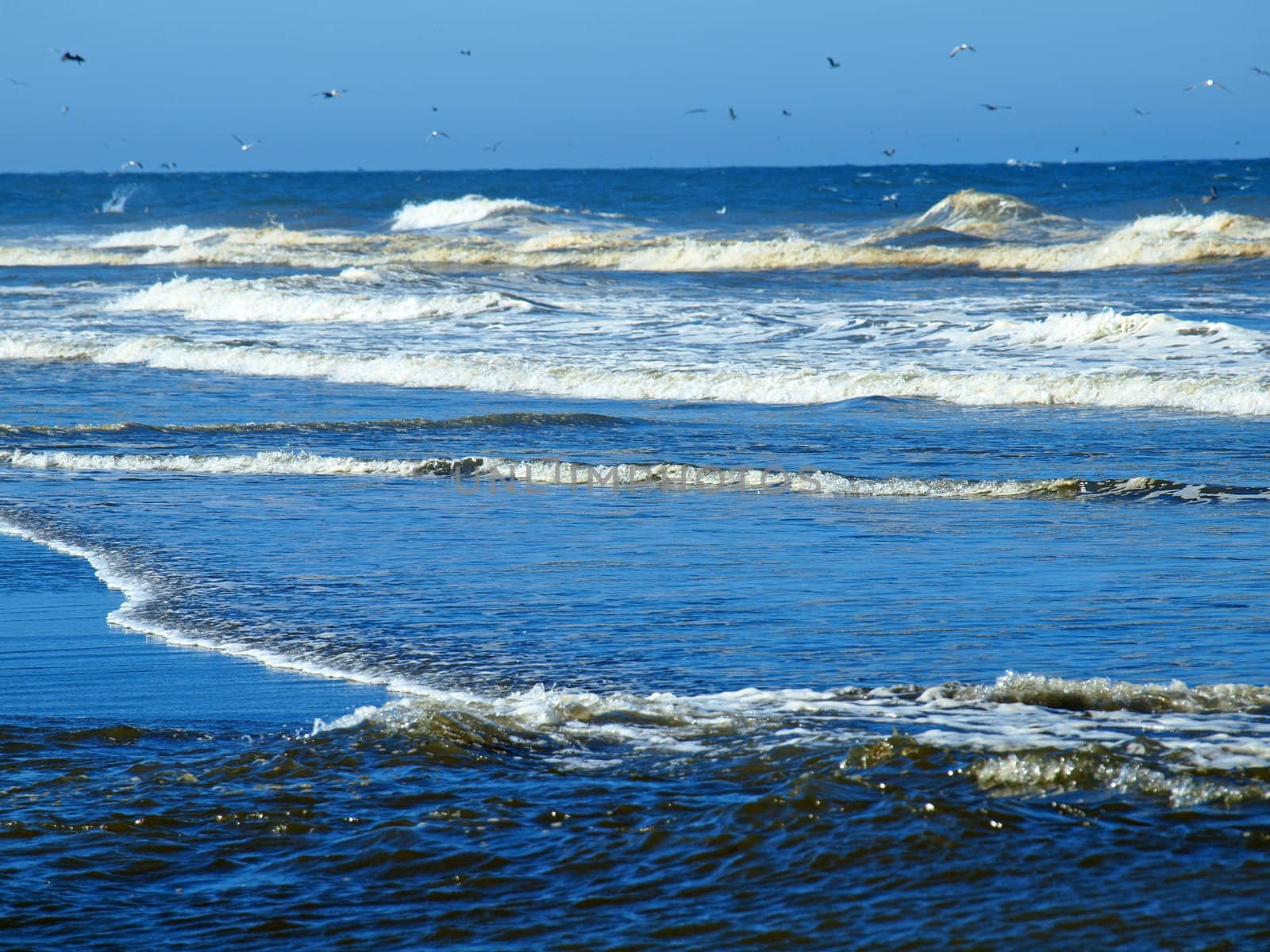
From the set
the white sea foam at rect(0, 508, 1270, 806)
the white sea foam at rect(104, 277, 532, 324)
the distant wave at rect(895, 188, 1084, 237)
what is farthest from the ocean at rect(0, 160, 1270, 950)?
the distant wave at rect(895, 188, 1084, 237)

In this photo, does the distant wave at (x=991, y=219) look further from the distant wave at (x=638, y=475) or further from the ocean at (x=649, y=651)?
the distant wave at (x=638, y=475)

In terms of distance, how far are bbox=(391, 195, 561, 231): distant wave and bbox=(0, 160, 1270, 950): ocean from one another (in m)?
40.1

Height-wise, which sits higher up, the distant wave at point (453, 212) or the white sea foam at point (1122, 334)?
the distant wave at point (453, 212)

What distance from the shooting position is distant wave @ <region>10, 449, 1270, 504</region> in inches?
326

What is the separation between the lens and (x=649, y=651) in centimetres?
494

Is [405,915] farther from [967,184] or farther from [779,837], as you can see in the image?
[967,184]

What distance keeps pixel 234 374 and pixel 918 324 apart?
8.77m

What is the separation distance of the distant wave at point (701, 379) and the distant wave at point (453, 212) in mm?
36907

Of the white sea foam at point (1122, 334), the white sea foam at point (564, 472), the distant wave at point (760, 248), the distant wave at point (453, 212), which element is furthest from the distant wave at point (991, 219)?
the white sea foam at point (564, 472)

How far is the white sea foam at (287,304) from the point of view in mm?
23172

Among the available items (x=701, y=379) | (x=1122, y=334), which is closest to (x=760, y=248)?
(x=1122, y=334)

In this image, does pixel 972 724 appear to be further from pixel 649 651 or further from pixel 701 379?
pixel 701 379

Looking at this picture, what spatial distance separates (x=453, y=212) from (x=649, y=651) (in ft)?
178

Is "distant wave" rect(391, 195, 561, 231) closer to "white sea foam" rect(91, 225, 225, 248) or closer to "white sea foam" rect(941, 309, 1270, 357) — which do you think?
"white sea foam" rect(91, 225, 225, 248)
